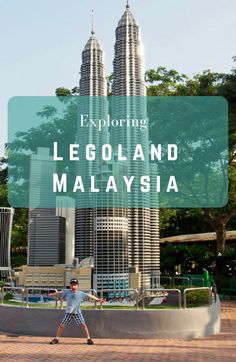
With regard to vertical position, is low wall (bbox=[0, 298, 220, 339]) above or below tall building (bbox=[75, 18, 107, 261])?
below

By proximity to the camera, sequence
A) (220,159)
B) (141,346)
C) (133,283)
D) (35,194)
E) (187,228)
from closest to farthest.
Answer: (141,346)
(133,283)
(35,194)
(220,159)
(187,228)

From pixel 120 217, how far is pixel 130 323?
7.74 metres

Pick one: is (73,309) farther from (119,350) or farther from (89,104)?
(89,104)

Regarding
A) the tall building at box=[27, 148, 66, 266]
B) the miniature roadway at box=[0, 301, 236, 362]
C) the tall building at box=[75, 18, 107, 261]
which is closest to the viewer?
the miniature roadway at box=[0, 301, 236, 362]

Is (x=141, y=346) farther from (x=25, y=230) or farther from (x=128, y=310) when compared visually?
(x=25, y=230)

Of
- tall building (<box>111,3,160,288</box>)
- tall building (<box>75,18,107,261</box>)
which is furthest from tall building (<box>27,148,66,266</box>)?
tall building (<box>111,3,160,288</box>)

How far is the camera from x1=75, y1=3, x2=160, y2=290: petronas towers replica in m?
17.8

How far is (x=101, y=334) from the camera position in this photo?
11.0 metres

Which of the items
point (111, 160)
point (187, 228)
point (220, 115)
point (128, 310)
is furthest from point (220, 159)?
point (187, 228)

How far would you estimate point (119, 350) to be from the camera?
9.55 meters

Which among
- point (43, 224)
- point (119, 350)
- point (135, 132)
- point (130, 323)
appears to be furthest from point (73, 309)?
point (135, 132)

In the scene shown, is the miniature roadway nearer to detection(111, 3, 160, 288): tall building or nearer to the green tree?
detection(111, 3, 160, 288): tall building

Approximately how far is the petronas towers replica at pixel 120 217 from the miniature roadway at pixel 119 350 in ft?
22.0

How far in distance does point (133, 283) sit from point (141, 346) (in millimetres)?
7687
